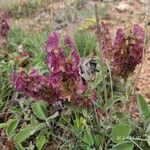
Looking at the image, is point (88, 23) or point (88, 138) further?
point (88, 23)

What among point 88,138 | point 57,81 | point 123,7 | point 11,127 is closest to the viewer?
point 57,81

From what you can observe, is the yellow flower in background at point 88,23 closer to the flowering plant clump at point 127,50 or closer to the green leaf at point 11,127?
the green leaf at point 11,127

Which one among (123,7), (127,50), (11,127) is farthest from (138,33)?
(123,7)

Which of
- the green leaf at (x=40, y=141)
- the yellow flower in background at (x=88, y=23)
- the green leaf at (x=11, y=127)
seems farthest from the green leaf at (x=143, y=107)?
the yellow flower in background at (x=88, y=23)

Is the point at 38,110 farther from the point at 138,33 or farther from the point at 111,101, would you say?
the point at 138,33

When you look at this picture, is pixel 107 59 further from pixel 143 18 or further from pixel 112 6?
pixel 112 6

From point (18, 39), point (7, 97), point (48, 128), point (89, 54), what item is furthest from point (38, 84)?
point (18, 39)

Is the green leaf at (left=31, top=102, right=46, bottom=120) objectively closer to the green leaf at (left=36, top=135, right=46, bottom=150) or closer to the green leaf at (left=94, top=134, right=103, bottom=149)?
the green leaf at (left=36, top=135, right=46, bottom=150)

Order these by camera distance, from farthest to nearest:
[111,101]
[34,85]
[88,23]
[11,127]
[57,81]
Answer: [88,23] < [11,127] < [111,101] < [34,85] < [57,81]
